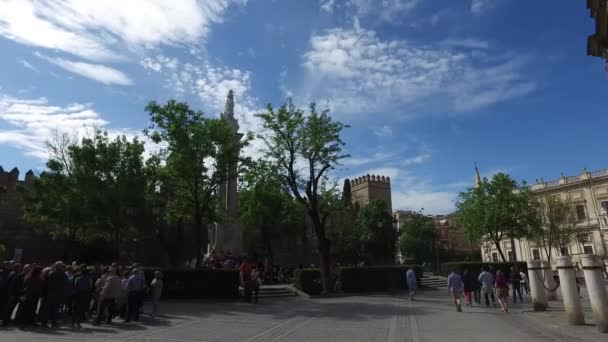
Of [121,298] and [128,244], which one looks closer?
[121,298]

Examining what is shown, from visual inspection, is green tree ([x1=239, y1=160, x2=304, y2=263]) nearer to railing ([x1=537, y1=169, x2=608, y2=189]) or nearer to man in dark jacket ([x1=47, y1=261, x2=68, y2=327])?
man in dark jacket ([x1=47, y1=261, x2=68, y2=327])

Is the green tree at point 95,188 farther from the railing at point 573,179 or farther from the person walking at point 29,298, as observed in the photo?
the railing at point 573,179

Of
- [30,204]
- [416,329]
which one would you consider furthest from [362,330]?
[30,204]

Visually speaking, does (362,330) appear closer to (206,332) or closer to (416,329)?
(416,329)

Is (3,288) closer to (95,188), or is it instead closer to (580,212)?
(95,188)

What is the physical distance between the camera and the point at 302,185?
25.2 metres

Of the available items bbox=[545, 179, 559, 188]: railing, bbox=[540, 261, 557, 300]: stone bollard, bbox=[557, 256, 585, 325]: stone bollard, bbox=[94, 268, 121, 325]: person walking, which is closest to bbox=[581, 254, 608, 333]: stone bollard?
bbox=[557, 256, 585, 325]: stone bollard

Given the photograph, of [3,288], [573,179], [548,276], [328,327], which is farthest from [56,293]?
[573,179]

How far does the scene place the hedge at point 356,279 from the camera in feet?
78.9

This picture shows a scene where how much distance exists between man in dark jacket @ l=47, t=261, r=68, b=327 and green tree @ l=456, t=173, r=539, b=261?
38639 millimetres

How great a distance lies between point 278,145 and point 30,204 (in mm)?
19414

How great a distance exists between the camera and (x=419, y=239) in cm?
7150

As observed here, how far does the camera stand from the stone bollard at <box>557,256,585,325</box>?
36.6 feet

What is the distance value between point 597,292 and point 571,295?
138 cm
